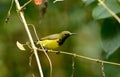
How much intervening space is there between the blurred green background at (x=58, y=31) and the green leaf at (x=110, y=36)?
1.93 feet

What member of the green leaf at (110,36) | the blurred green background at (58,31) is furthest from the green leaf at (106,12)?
the blurred green background at (58,31)

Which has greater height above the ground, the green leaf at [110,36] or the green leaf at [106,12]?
the green leaf at [106,12]

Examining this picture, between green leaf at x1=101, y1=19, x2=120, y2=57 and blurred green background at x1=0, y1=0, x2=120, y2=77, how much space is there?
589mm

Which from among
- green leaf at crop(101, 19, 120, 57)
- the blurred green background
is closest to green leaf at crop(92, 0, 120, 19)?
green leaf at crop(101, 19, 120, 57)

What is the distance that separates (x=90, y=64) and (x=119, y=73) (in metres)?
0.42

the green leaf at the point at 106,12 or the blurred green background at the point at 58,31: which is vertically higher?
the green leaf at the point at 106,12

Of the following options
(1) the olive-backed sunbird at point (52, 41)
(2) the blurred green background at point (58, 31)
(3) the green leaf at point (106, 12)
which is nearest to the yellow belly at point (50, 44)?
(1) the olive-backed sunbird at point (52, 41)

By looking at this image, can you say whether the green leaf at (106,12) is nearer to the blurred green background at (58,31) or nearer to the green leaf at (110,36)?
the green leaf at (110,36)

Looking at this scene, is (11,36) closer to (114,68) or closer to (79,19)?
(79,19)

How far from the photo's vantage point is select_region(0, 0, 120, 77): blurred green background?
2.38 meters

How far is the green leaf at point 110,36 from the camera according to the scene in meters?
1.59

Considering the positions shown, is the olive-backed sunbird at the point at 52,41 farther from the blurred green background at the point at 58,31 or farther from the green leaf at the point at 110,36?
the blurred green background at the point at 58,31

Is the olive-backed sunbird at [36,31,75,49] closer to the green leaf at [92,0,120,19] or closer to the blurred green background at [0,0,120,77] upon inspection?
the green leaf at [92,0,120,19]

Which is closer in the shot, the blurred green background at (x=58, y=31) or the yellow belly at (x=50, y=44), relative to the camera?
the yellow belly at (x=50, y=44)
